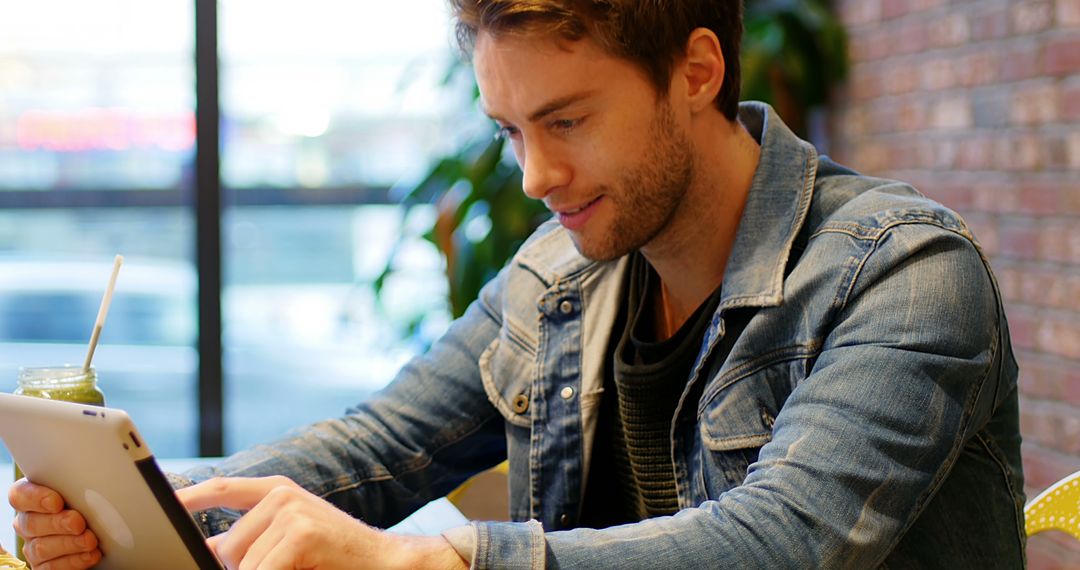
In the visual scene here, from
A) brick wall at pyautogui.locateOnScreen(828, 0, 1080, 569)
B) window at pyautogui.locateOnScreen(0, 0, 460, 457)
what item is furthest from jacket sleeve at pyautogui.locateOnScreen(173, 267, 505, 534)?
window at pyautogui.locateOnScreen(0, 0, 460, 457)

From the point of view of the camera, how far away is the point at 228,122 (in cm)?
400

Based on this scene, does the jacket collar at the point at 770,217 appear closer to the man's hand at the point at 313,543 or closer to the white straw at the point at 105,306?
the man's hand at the point at 313,543

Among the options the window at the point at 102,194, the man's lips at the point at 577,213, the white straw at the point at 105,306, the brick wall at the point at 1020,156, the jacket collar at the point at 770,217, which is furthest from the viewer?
the window at the point at 102,194

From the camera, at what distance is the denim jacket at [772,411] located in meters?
1.00

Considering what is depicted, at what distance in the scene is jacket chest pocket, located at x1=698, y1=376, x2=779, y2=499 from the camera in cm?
121

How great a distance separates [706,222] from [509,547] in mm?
A: 568

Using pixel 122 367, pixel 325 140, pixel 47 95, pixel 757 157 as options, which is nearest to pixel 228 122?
pixel 325 140

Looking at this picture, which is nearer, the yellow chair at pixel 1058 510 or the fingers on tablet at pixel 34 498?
the fingers on tablet at pixel 34 498

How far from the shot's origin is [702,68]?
1.37 meters

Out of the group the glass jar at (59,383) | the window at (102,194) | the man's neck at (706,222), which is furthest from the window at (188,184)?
the glass jar at (59,383)

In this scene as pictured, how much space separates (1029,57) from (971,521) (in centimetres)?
127

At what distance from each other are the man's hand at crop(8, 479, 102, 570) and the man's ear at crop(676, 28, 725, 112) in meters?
0.77

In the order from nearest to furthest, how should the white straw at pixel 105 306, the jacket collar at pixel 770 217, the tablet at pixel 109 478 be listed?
the tablet at pixel 109 478 → the white straw at pixel 105 306 → the jacket collar at pixel 770 217

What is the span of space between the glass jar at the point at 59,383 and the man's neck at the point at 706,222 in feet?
2.07
